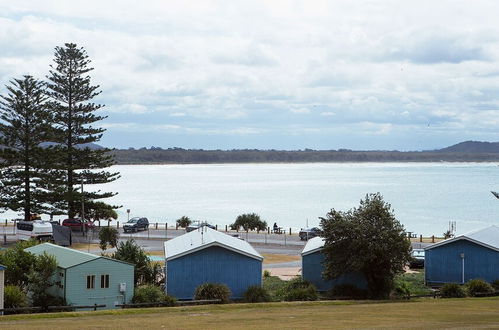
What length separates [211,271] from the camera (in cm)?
3309

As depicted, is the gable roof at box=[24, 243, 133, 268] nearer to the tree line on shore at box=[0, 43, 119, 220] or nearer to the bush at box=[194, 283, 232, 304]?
the bush at box=[194, 283, 232, 304]

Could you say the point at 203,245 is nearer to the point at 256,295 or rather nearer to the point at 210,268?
Answer: the point at 210,268

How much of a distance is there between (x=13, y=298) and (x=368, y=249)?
15.6m

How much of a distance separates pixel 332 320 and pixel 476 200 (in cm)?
13798

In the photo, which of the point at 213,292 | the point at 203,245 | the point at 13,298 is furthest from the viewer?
the point at 203,245

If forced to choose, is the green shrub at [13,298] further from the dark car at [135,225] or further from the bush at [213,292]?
the dark car at [135,225]

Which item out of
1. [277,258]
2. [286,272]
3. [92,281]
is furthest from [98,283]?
[277,258]

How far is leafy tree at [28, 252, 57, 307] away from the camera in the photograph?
28.4 metres

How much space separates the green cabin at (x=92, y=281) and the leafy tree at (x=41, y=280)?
0.45 metres

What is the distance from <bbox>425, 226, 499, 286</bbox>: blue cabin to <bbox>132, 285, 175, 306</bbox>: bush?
15392mm

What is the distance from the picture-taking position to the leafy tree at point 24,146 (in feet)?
199

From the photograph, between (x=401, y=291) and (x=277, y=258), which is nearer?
(x=401, y=291)

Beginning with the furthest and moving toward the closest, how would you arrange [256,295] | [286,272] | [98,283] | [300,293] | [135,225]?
[135,225] < [286,272] < [300,293] < [256,295] < [98,283]

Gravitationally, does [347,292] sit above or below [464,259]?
below
